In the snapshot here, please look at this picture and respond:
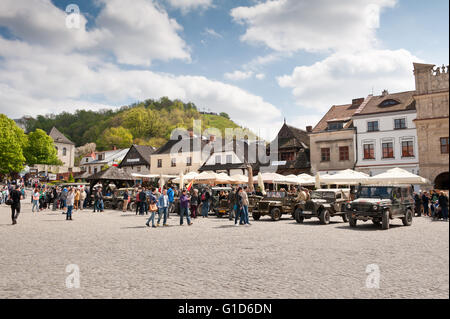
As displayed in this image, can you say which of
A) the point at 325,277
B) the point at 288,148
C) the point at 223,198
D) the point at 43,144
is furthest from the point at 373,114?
the point at 43,144

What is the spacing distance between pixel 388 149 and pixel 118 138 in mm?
77703

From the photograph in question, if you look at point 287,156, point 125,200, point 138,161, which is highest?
point 138,161

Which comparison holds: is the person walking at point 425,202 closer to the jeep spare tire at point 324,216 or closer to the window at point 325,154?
the jeep spare tire at point 324,216

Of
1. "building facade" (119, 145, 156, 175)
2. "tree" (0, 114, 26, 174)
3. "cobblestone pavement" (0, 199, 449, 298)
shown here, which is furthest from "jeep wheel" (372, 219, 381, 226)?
"tree" (0, 114, 26, 174)

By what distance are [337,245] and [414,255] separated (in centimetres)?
267

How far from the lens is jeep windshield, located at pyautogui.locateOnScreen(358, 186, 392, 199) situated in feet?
56.4

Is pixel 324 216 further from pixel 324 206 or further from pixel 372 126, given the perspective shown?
pixel 372 126

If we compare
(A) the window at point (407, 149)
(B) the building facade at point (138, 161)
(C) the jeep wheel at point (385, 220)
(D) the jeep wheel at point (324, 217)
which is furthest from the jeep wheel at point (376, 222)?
(B) the building facade at point (138, 161)

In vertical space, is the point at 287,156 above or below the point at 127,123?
below

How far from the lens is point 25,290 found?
6.01 metres

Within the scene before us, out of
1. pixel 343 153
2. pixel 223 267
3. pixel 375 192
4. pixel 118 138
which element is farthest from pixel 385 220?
pixel 118 138

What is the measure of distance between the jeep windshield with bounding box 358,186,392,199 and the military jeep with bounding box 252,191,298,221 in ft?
14.0

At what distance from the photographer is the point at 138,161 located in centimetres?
7038

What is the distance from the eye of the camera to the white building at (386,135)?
124ft
